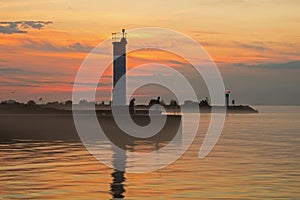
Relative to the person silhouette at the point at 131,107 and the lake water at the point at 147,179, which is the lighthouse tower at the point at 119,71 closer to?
the person silhouette at the point at 131,107

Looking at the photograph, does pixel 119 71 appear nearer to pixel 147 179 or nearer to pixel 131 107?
pixel 131 107

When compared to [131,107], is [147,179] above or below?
below

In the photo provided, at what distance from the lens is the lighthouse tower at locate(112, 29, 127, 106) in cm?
9162

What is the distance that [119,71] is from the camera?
307 feet

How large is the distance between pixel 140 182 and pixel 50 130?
43603 millimetres

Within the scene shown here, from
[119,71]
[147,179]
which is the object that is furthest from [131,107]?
[147,179]

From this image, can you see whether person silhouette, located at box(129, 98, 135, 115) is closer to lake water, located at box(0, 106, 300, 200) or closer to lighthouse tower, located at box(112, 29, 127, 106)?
lighthouse tower, located at box(112, 29, 127, 106)

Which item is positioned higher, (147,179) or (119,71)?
(119,71)

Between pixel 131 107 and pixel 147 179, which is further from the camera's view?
pixel 131 107

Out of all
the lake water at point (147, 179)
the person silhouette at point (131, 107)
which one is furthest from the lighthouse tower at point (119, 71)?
the lake water at point (147, 179)

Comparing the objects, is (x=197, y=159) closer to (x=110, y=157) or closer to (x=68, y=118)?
(x=110, y=157)

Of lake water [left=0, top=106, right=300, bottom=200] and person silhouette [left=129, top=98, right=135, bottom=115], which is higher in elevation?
Result: person silhouette [left=129, top=98, right=135, bottom=115]

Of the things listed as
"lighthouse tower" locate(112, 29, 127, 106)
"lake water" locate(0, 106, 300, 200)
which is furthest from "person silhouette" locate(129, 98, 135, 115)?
"lake water" locate(0, 106, 300, 200)

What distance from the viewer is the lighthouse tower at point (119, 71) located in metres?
91.6
